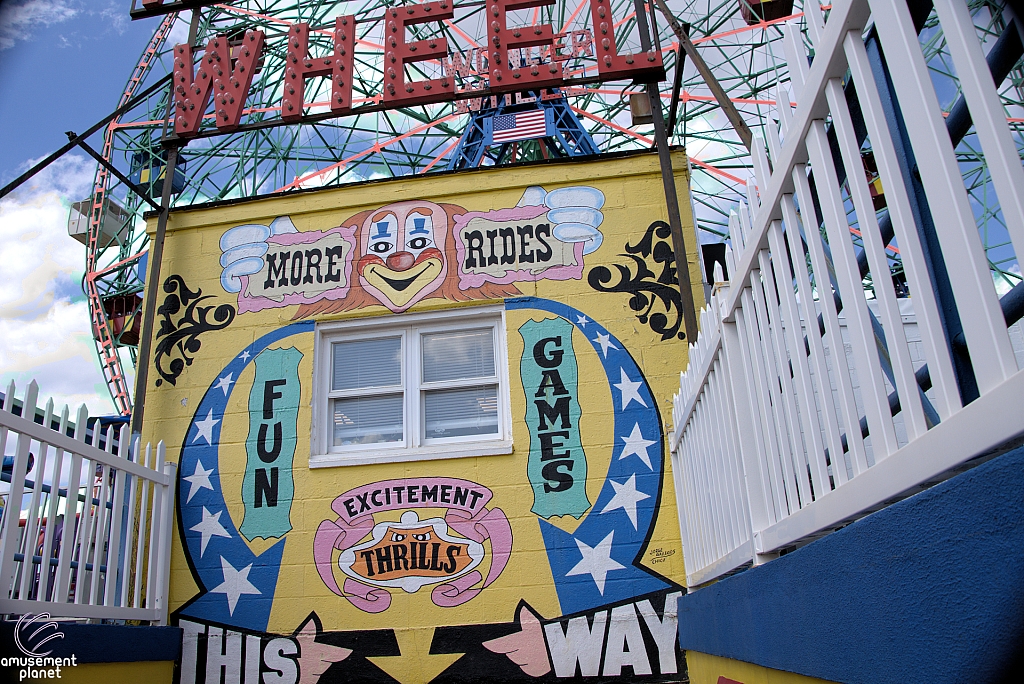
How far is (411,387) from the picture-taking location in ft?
21.6

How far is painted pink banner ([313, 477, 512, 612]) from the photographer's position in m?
5.93

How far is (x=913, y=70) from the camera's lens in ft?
4.54

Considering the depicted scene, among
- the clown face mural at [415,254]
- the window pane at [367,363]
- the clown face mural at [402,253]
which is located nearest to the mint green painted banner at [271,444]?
the window pane at [367,363]

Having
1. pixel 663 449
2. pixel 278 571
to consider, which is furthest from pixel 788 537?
pixel 278 571

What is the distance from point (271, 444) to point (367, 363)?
42.0 inches

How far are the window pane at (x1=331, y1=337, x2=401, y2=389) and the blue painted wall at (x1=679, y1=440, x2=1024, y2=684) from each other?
4.86 meters

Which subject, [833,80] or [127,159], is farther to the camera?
[127,159]

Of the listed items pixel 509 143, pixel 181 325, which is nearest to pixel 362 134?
pixel 509 143

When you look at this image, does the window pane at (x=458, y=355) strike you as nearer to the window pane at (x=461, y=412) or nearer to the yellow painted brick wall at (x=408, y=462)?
the window pane at (x=461, y=412)

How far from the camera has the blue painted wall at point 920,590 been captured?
112 cm

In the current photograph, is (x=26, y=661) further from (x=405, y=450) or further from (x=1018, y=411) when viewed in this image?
(x=1018, y=411)

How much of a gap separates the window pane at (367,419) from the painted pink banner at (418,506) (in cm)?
48

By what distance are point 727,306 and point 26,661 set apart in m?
4.35

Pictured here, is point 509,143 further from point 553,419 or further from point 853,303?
point 853,303
